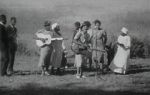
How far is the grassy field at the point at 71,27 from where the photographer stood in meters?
7.23

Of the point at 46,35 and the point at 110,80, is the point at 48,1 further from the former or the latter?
the point at 110,80

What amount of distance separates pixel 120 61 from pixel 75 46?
163 centimetres

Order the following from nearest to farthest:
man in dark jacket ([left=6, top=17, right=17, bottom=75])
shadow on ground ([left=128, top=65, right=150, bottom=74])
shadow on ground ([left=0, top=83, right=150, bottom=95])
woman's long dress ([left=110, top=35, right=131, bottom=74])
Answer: shadow on ground ([left=0, top=83, right=150, bottom=95])
man in dark jacket ([left=6, top=17, right=17, bottom=75])
woman's long dress ([left=110, top=35, right=131, bottom=74])
shadow on ground ([left=128, top=65, right=150, bottom=74])

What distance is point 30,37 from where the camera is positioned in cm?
876

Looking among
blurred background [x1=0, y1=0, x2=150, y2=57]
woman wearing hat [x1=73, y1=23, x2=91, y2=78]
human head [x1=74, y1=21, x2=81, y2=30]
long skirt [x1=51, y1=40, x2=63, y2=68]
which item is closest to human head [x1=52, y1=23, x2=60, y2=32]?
blurred background [x1=0, y1=0, x2=150, y2=57]

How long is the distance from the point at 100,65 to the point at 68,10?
70.1 inches

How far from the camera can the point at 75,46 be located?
821 cm

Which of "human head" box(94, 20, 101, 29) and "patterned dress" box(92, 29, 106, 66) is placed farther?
"patterned dress" box(92, 29, 106, 66)

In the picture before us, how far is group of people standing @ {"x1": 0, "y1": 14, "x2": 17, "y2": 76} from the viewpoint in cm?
810

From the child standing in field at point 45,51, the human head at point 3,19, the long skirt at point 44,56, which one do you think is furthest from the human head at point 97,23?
the human head at point 3,19

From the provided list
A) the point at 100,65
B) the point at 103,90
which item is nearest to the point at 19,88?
the point at 103,90

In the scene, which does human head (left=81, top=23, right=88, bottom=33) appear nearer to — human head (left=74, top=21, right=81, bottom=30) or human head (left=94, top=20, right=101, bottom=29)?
human head (left=74, top=21, right=81, bottom=30)

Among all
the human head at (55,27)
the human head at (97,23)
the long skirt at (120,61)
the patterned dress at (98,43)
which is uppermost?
the human head at (97,23)

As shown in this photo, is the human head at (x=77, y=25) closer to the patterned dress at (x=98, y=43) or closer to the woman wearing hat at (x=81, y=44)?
the woman wearing hat at (x=81, y=44)
